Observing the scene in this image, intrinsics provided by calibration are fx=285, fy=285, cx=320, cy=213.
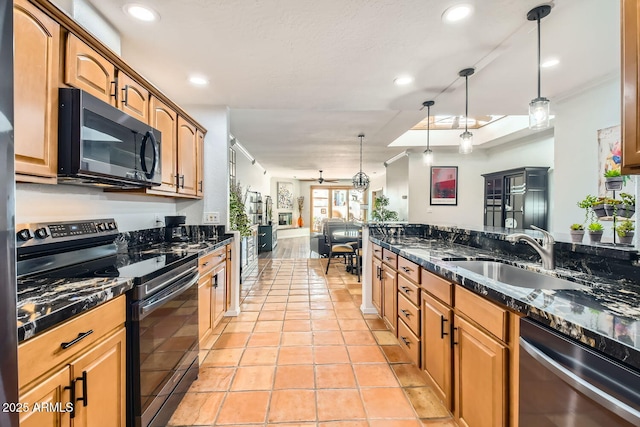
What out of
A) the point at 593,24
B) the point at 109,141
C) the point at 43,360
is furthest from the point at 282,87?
the point at 43,360

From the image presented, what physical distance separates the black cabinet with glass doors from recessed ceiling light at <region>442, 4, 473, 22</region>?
164 inches

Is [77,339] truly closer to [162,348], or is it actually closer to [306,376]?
[162,348]

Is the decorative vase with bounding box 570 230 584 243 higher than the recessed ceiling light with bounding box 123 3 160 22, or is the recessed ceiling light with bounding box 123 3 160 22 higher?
the recessed ceiling light with bounding box 123 3 160 22

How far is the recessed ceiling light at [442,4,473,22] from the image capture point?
5.37ft

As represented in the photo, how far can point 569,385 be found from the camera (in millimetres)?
848

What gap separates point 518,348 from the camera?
107cm

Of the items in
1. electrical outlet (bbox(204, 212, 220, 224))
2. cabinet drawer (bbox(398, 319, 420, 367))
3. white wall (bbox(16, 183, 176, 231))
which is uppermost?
white wall (bbox(16, 183, 176, 231))

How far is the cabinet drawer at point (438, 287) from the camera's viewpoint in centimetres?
156

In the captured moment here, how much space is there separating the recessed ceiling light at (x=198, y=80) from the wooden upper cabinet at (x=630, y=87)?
2.68 m

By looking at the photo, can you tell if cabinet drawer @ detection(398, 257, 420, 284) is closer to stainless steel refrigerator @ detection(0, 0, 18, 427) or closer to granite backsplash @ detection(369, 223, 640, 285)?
granite backsplash @ detection(369, 223, 640, 285)

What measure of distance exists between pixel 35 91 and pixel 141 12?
84cm

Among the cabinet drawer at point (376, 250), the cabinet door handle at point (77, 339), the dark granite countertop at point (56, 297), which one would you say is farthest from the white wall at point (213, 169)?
the cabinet door handle at point (77, 339)

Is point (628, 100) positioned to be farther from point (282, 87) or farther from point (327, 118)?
point (327, 118)

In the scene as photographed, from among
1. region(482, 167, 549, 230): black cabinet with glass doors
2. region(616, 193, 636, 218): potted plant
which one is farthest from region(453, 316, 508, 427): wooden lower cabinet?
region(482, 167, 549, 230): black cabinet with glass doors
